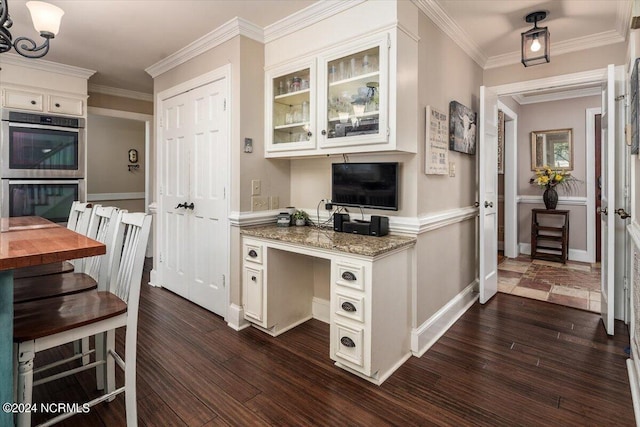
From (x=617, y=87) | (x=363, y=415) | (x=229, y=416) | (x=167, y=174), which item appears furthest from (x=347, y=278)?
(x=617, y=87)

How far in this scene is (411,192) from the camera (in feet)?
8.00

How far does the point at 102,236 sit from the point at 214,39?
1.95 m

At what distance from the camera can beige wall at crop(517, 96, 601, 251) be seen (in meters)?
5.13

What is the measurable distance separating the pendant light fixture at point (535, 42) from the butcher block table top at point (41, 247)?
10.4 feet

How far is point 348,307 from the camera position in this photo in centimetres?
213

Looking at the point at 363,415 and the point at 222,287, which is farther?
the point at 222,287

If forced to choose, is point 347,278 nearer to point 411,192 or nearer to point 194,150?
point 411,192

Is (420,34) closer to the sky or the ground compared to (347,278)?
closer to the sky

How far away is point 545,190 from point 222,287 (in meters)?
4.98

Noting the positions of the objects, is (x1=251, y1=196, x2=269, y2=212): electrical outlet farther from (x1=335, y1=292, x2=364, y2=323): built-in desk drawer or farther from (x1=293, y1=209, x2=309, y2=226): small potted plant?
(x1=335, y1=292, x2=364, y2=323): built-in desk drawer

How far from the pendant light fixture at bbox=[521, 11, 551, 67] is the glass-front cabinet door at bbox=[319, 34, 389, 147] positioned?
4.34 ft

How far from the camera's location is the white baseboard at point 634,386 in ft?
5.86

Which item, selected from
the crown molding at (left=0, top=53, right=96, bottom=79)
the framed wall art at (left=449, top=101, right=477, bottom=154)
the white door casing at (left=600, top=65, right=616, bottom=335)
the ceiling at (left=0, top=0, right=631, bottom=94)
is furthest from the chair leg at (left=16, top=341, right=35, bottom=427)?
the white door casing at (left=600, top=65, right=616, bottom=335)

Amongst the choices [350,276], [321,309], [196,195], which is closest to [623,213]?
[350,276]
